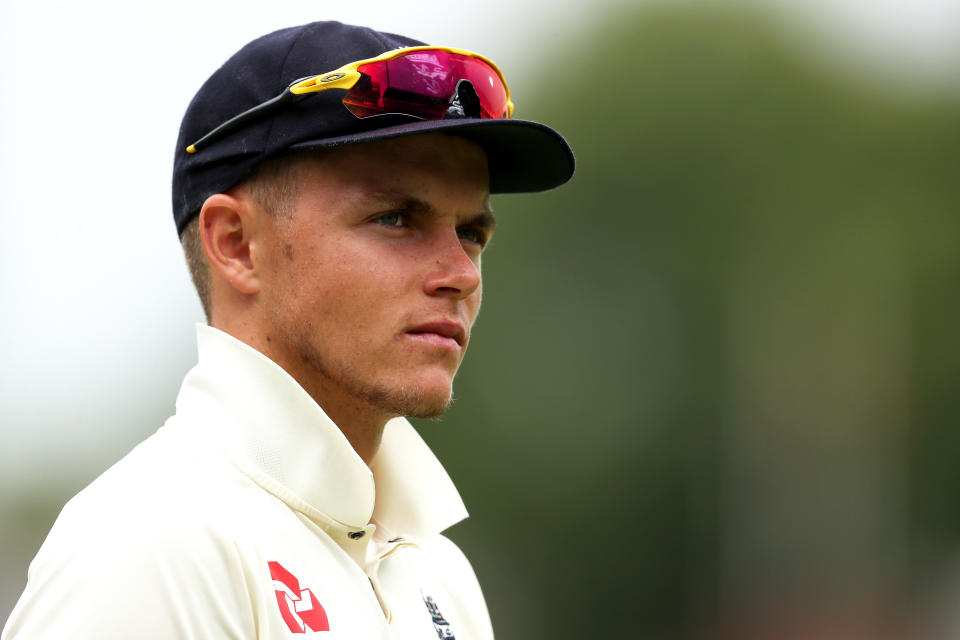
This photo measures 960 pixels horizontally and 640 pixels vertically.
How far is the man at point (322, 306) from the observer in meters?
1.94

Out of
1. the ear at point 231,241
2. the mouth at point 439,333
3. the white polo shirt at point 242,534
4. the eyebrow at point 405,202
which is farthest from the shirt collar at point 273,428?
the eyebrow at point 405,202

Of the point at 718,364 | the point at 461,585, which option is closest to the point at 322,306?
the point at 461,585

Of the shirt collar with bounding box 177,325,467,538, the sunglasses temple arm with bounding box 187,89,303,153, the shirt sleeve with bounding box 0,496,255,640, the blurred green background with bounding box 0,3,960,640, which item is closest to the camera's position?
the shirt sleeve with bounding box 0,496,255,640

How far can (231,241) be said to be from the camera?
2.28 metres

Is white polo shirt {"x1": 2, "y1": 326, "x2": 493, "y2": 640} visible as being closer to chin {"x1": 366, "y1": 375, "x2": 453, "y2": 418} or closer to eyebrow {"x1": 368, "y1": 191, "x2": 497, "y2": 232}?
chin {"x1": 366, "y1": 375, "x2": 453, "y2": 418}

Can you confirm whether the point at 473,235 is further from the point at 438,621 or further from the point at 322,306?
the point at 438,621

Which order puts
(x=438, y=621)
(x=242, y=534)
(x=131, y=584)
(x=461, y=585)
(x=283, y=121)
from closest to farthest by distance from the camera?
(x=131, y=584)
(x=242, y=534)
(x=283, y=121)
(x=438, y=621)
(x=461, y=585)

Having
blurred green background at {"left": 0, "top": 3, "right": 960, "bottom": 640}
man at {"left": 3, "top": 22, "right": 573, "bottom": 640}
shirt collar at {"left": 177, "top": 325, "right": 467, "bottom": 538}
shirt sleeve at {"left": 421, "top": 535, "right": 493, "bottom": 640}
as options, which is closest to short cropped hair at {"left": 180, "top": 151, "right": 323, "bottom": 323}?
man at {"left": 3, "top": 22, "right": 573, "bottom": 640}

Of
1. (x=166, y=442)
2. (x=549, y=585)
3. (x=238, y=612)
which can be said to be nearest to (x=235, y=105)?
(x=166, y=442)

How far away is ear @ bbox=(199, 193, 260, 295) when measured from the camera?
2.25m

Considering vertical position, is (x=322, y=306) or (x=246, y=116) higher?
(x=246, y=116)

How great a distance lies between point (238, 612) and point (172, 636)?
126 millimetres

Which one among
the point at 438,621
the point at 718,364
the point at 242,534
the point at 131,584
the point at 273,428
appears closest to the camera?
the point at 131,584

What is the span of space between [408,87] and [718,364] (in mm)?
9868
